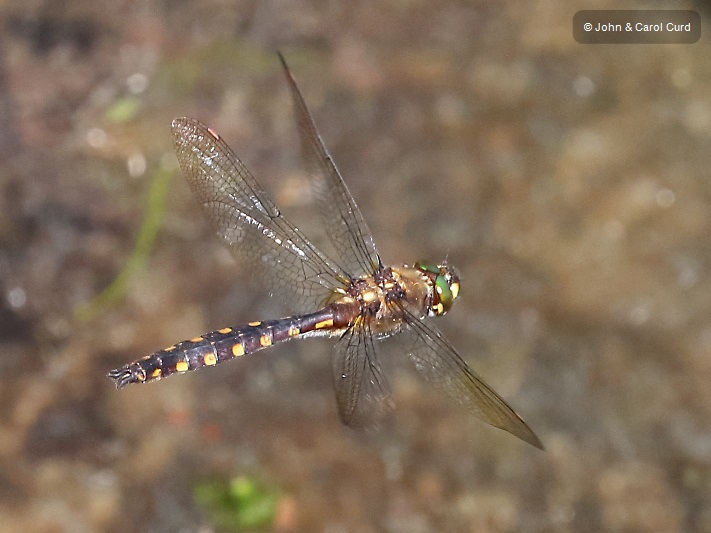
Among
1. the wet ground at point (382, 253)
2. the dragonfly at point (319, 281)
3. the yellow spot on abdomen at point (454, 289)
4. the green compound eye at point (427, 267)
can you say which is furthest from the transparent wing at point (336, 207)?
the wet ground at point (382, 253)

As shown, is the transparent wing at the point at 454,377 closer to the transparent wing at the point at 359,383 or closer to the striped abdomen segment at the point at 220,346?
the transparent wing at the point at 359,383

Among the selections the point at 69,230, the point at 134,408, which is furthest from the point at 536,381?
the point at 69,230

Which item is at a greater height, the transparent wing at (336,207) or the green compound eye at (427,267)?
the transparent wing at (336,207)

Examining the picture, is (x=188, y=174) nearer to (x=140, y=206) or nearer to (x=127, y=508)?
(x=140, y=206)

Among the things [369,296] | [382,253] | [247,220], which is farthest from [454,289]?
[247,220]

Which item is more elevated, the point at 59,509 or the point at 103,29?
the point at 103,29

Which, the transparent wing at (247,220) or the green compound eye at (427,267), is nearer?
the transparent wing at (247,220)

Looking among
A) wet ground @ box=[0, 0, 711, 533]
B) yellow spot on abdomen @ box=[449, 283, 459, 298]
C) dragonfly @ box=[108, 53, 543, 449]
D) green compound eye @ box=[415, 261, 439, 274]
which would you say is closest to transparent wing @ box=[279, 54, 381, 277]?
dragonfly @ box=[108, 53, 543, 449]

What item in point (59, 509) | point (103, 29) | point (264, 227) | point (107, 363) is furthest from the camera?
point (103, 29)
